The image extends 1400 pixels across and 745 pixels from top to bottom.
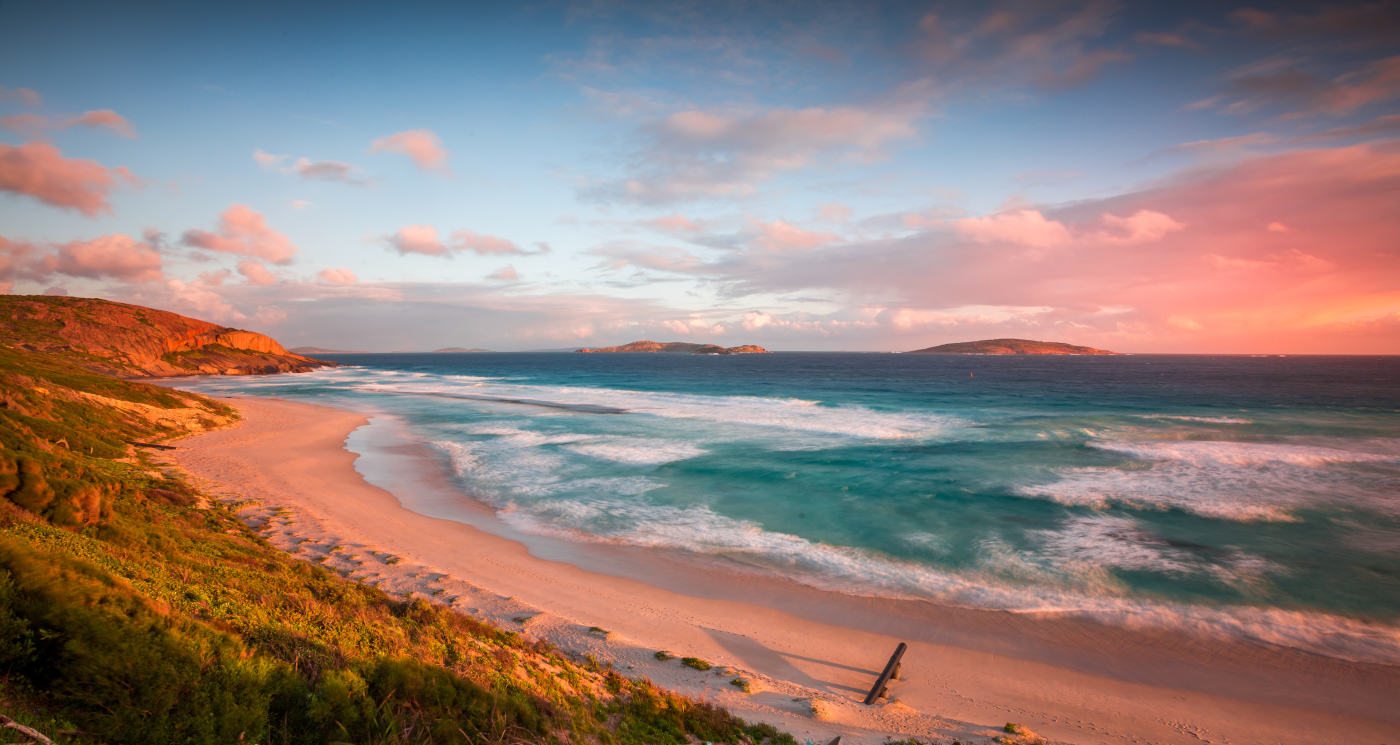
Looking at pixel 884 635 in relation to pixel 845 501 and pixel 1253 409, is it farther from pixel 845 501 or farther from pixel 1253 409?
pixel 1253 409

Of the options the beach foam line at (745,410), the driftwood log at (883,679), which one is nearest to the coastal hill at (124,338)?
the beach foam line at (745,410)

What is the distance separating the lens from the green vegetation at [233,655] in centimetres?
366

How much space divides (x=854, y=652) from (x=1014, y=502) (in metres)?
12.9

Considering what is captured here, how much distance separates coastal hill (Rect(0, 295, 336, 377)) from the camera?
54.6m

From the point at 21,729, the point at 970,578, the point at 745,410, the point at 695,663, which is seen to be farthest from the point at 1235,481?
the point at 21,729

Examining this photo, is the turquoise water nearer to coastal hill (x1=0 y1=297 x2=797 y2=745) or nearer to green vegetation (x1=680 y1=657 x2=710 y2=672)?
green vegetation (x1=680 y1=657 x2=710 y2=672)

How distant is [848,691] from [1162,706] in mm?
5070

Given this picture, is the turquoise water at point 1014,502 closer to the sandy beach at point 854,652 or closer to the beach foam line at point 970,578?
the beach foam line at point 970,578

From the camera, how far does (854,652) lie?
9695 mm

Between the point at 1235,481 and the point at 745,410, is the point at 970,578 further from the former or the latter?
the point at 745,410

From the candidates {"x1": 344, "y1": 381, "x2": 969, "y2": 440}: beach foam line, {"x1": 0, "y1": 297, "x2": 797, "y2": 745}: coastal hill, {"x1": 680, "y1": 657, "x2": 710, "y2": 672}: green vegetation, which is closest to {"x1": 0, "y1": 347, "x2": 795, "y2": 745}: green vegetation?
{"x1": 0, "y1": 297, "x2": 797, "y2": 745}: coastal hill

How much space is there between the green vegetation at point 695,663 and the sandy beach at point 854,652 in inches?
9.4

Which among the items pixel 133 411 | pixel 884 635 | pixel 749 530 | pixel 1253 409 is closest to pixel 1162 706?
pixel 884 635

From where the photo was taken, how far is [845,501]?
63.9 feet
